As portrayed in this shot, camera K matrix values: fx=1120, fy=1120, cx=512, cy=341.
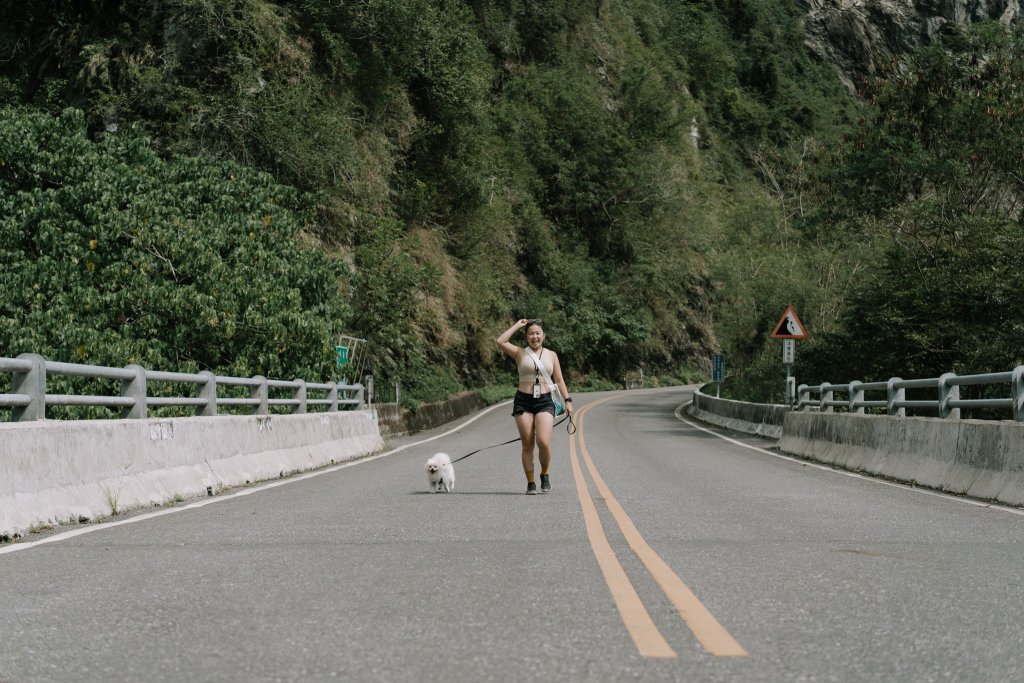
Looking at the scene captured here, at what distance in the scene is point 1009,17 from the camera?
75625 millimetres

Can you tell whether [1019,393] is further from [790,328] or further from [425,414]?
[425,414]

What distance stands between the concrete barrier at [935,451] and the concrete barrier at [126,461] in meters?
8.61

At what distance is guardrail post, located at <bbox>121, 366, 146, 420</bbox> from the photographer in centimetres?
1195

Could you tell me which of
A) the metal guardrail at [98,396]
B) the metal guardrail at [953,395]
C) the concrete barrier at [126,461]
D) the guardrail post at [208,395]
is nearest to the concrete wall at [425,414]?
the metal guardrail at [98,396]

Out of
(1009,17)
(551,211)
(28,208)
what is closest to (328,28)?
(28,208)

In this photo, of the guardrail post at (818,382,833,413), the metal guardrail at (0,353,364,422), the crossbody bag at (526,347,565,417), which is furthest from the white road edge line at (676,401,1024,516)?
the metal guardrail at (0,353,364,422)

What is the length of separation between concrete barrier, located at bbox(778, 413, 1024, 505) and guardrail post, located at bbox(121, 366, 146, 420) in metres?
9.27

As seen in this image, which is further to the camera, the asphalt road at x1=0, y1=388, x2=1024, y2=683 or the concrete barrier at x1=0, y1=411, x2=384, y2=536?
the concrete barrier at x1=0, y1=411, x2=384, y2=536

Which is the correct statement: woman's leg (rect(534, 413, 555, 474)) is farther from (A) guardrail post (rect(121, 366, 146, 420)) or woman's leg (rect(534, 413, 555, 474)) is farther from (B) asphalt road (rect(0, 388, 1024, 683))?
(A) guardrail post (rect(121, 366, 146, 420))

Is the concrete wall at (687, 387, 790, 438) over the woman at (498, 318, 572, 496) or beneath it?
beneath

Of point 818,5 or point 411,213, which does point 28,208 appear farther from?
point 818,5

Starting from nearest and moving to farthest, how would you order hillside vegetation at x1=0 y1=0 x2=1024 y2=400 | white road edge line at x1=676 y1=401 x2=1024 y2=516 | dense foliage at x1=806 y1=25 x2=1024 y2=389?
white road edge line at x1=676 y1=401 x2=1024 y2=516 < hillside vegetation at x1=0 y1=0 x2=1024 y2=400 < dense foliage at x1=806 y1=25 x2=1024 y2=389

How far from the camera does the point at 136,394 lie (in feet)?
39.4

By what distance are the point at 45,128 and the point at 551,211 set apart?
158 feet
